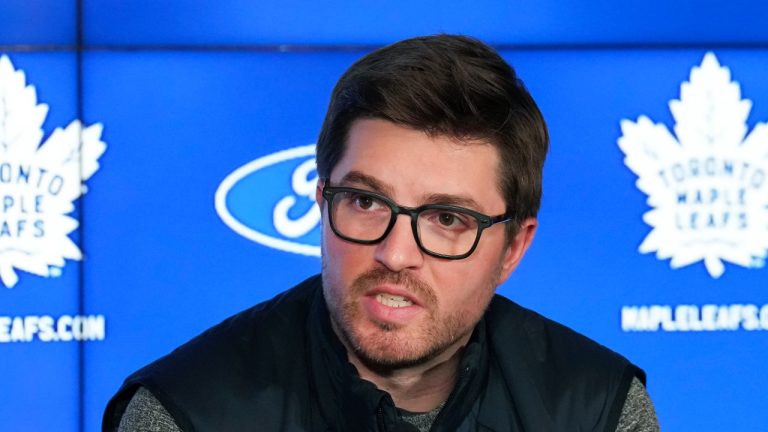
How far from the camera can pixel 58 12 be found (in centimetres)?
221

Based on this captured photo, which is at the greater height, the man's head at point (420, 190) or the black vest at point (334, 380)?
the man's head at point (420, 190)

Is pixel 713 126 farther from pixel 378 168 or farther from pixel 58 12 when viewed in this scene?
pixel 58 12

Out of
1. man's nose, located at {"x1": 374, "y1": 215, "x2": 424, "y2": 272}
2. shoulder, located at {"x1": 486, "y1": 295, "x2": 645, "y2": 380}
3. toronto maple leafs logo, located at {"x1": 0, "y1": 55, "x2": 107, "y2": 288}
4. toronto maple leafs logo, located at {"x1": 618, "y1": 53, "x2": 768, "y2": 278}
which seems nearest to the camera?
man's nose, located at {"x1": 374, "y1": 215, "x2": 424, "y2": 272}

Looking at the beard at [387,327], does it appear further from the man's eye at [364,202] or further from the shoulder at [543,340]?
the shoulder at [543,340]

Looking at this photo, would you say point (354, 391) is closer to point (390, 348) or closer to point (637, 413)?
point (390, 348)

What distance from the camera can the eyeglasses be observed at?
→ 123 centimetres

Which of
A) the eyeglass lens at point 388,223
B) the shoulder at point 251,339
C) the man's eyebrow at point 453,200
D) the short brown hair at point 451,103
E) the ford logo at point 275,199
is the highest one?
the ford logo at point 275,199

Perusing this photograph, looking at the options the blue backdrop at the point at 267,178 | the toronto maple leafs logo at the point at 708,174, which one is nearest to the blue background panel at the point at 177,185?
the blue backdrop at the point at 267,178

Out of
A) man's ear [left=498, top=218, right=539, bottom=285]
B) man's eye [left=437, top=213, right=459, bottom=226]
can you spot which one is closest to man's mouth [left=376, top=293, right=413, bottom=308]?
man's eye [left=437, top=213, right=459, bottom=226]

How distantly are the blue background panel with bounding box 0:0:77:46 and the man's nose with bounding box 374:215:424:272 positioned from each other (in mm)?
1294

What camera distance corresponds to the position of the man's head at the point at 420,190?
1.23 meters

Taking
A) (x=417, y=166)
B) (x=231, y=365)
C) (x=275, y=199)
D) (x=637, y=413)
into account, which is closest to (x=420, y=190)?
(x=417, y=166)

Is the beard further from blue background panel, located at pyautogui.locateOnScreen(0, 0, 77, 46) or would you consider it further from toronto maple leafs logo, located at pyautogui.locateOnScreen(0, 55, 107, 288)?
blue background panel, located at pyautogui.locateOnScreen(0, 0, 77, 46)

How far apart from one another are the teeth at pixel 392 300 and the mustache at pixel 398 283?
0.05 ft
